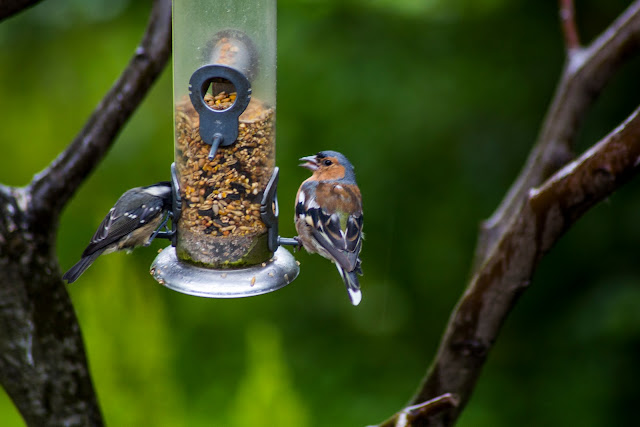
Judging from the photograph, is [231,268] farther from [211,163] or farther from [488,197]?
[488,197]

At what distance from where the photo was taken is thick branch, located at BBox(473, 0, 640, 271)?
10.5ft

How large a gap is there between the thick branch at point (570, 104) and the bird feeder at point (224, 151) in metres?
1.04

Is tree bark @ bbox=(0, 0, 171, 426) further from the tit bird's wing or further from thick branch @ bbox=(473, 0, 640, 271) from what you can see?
thick branch @ bbox=(473, 0, 640, 271)

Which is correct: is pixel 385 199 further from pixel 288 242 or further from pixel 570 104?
pixel 288 242

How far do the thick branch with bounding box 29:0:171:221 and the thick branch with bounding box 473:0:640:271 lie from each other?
1.56 meters

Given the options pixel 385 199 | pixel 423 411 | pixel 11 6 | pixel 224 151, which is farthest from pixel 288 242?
pixel 385 199

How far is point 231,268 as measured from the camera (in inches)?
115

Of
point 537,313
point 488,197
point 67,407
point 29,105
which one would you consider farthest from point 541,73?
point 67,407

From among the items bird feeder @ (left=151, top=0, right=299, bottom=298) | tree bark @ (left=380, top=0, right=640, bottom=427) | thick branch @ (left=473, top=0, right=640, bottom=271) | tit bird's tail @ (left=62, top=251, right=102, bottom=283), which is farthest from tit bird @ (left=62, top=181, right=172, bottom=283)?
thick branch @ (left=473, top=0, right=640, bottom=271)

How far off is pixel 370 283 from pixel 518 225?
3617mm

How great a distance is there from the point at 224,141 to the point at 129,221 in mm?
501

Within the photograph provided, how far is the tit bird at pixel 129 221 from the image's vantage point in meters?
3.03

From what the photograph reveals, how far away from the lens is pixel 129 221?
3041 mm

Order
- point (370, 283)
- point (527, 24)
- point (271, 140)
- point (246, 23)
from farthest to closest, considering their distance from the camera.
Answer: point (370, 283) → point (527, 24) → point (271, 140) → point (246, 23)
